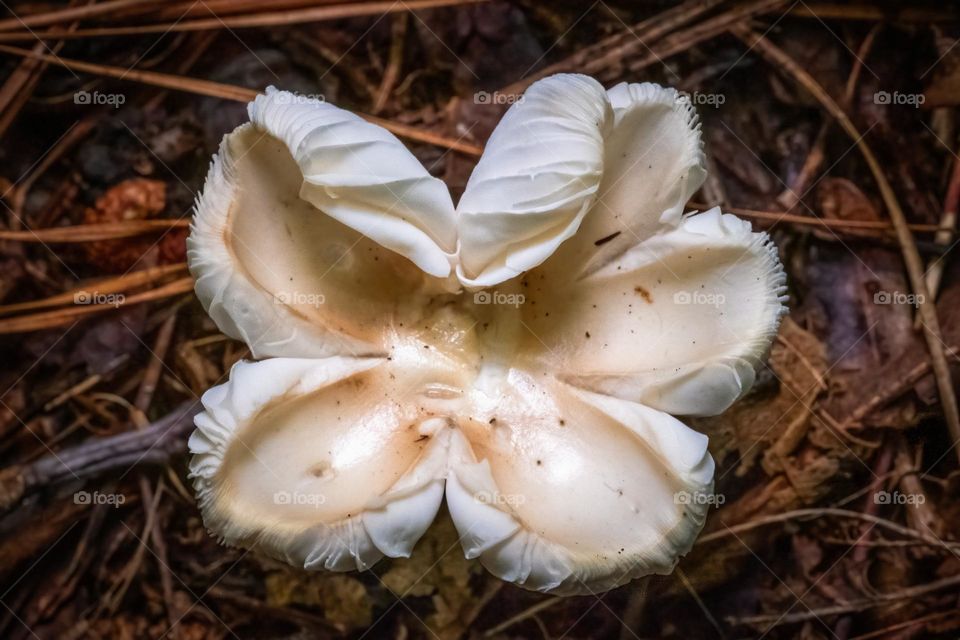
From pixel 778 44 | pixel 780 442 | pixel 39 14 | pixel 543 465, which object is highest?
pixel 39 14

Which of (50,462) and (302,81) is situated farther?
(302,81)

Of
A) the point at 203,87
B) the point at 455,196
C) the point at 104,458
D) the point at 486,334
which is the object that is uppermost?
the point at 203,87

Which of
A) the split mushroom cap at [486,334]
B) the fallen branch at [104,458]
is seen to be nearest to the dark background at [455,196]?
the fallen branch at [104,458]

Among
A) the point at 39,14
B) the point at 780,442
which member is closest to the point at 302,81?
the point at 39,14

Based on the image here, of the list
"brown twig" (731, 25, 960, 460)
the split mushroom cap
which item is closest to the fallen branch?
the split mushroom cap

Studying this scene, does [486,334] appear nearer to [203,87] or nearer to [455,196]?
[455,196]

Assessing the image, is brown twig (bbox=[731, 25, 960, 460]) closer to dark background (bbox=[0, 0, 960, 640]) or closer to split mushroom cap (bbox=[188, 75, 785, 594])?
dark background (bbox=[0, 0, 960, 640])

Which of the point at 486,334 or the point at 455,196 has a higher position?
the point at 455,196

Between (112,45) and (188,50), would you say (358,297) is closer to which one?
(188,50)

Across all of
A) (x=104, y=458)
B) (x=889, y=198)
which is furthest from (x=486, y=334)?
(x=889, y=198)
